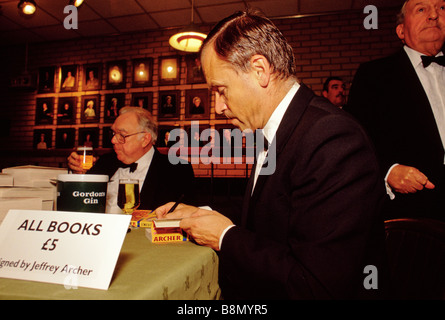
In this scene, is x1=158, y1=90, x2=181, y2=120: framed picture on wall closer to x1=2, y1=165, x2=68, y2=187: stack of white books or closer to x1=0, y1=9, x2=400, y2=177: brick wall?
x1=0, y1=9, x2=400, y2=177: brick wall

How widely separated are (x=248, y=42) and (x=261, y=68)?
0.34ft

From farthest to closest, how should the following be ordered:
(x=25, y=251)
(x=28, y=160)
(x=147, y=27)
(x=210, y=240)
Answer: (x=28, y=160), (x=147, y=27), (x=210, y=240), (x=25, y=251)

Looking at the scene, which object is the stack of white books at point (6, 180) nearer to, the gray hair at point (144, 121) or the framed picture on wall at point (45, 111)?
the gray hair at point (144, 121)

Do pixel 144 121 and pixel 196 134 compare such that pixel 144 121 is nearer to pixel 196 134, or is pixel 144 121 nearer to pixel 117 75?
pixel 196 134

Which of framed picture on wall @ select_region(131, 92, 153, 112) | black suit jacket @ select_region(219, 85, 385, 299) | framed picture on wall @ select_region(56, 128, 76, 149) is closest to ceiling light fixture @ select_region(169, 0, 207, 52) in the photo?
framed picture on wall @ select_region(131, 92, 153, 112)

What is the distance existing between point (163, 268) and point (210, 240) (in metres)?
0.22

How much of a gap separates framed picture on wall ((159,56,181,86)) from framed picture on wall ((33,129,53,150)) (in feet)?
8.72

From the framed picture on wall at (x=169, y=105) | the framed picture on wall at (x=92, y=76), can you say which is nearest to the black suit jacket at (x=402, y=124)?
the framed picture on wall at (x=169, y=105)

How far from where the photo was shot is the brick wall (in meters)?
4.75

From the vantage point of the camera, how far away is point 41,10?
16.0 ft

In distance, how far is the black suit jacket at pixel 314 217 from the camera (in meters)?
0.70

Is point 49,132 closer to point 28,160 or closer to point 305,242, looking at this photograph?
point 28,160
